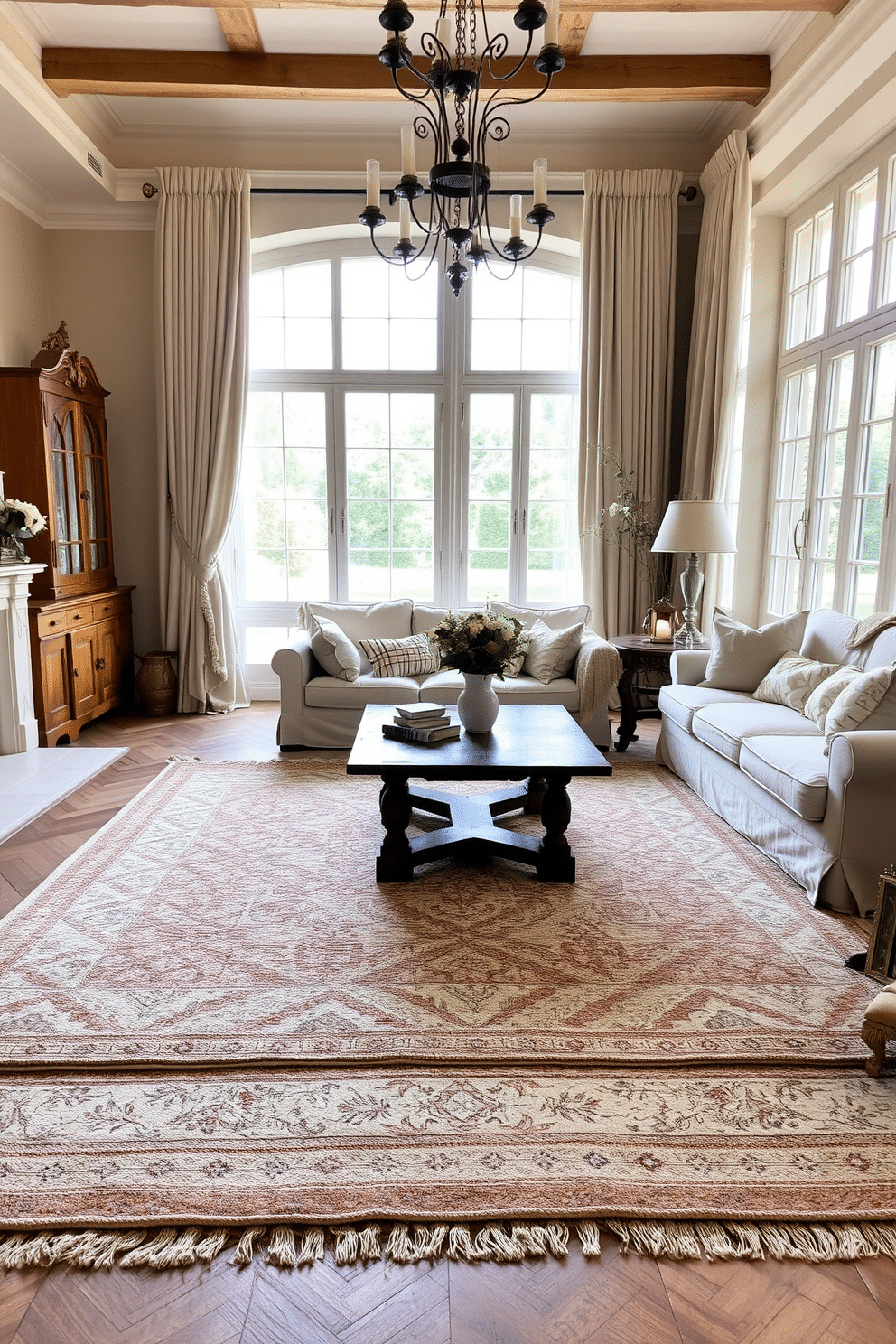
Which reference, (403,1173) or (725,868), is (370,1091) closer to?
(403,1173)

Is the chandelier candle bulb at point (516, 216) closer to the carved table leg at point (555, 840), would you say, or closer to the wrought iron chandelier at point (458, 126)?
the wrought iron chandelier at point (458, 126)

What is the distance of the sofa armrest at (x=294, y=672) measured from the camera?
500 cm

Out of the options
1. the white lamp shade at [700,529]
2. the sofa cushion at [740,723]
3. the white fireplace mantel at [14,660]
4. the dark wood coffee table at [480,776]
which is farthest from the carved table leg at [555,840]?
the white fireplace mantel at [14,660]

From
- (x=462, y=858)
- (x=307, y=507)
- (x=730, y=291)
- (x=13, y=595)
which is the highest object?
(x=730, y=291)

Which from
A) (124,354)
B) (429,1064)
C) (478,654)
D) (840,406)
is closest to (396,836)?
(478,654)

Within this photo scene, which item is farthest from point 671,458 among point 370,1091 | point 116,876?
point 370,1091

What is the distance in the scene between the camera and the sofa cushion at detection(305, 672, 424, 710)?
5.04 metres

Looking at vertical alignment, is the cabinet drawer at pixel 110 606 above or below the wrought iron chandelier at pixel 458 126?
below

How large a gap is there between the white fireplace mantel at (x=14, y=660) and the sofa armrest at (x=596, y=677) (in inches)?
122

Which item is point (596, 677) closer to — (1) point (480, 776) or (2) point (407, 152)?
(1) point (480, 776)

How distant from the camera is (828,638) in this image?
4.15 metres

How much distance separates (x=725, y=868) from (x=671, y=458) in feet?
12.2

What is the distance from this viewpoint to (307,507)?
6617 mm

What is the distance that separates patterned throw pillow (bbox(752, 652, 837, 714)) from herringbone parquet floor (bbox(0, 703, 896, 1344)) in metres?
2.77
